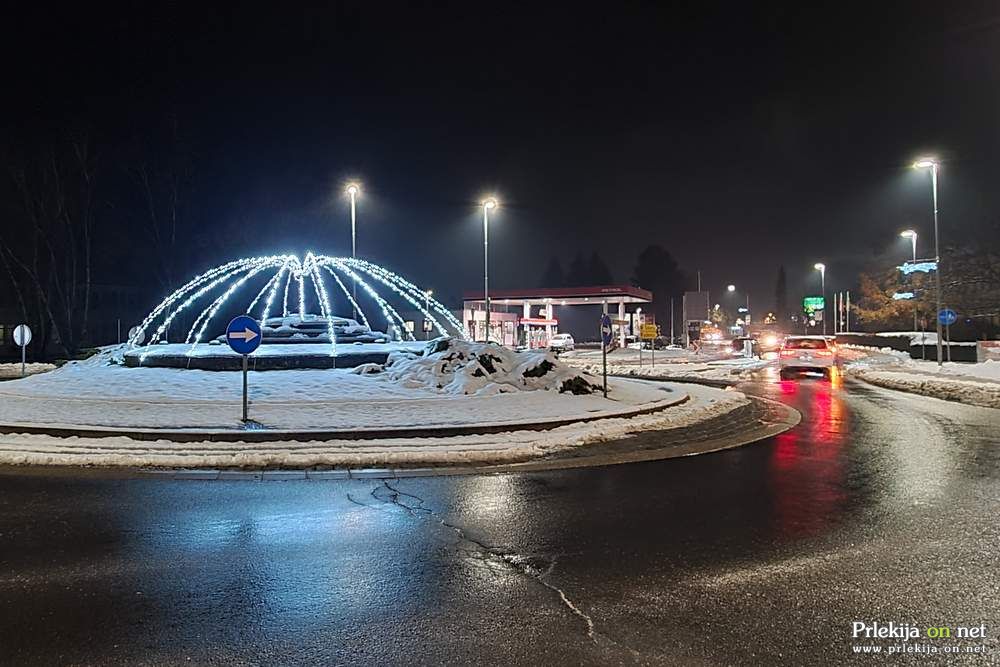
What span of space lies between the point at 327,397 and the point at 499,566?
1038cm

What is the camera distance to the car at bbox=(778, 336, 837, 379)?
30.3 meters

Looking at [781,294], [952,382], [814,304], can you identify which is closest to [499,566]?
[952,382]

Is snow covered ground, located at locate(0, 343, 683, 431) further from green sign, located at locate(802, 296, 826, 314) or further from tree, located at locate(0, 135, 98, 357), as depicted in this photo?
green sign, located at locate(802, 296, 826, 314)

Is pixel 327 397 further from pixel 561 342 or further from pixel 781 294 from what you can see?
pixel 781 294

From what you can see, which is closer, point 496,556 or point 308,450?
point 496,556

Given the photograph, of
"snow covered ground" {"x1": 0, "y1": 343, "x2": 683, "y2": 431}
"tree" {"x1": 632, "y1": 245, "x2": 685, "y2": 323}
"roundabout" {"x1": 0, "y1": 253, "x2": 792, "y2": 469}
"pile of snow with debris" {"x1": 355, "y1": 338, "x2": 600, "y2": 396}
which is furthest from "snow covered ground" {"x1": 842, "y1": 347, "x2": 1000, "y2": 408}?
"tree" {"x1": 632, "y1": 245, "x2": 685, "y2": 323}

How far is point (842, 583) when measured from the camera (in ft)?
16.2

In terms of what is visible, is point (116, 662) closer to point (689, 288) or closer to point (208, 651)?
point (208, 651)

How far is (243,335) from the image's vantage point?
41.6 ft

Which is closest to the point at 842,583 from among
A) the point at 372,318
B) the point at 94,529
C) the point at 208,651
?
the point at 208,651

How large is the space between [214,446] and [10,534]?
4.69 m

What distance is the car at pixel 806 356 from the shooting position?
3031 cm

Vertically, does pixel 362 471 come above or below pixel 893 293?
below

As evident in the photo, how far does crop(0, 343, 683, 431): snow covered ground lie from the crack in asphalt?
170 inches
